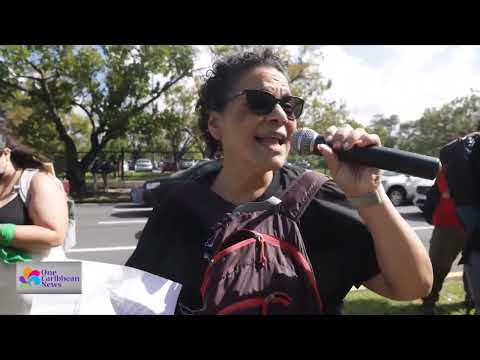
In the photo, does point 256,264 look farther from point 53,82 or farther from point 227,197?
point 53,82

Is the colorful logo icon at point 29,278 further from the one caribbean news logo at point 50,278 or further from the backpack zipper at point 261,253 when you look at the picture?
the backpack zipper at point 261,253

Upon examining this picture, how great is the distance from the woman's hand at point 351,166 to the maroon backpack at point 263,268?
0.52ft

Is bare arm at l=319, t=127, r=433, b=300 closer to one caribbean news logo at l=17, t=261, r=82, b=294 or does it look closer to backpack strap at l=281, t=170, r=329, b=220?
backpack strap at l=281, t=170, r=329, b=220

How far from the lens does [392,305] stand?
422 centimetres

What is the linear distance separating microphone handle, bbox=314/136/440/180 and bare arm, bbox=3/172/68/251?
5.25 ft

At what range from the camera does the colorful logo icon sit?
1.91 m

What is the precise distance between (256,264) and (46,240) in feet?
4.31

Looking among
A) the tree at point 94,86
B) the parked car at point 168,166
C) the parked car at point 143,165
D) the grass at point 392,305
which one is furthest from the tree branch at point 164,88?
the grass at point 392,305

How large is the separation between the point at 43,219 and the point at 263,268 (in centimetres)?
136

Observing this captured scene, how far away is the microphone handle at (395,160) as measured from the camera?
3.85ft

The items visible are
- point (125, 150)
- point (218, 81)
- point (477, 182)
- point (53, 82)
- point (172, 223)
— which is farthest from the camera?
point (125, 150)

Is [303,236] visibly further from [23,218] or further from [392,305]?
[392,305]

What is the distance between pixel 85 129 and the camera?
866 inches
